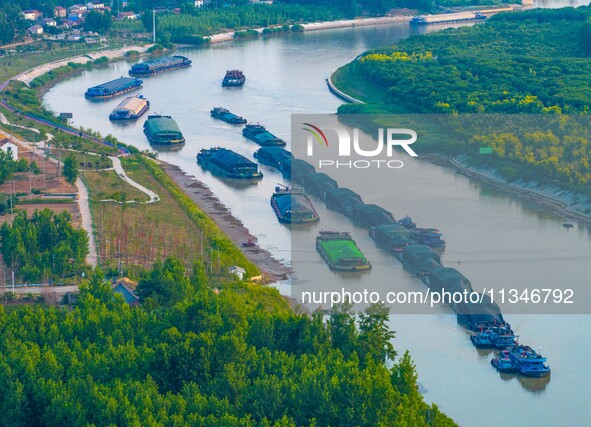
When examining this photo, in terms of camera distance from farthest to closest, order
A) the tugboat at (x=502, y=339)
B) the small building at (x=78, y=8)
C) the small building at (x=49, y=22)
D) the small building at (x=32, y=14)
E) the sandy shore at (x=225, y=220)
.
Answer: the small building at (x=78, y=8), the small building at (x=32, y=14), the small building at (x=49, y=22), the sandy shore at (x=225, y=220), the tugboat at (x=502, y=339)

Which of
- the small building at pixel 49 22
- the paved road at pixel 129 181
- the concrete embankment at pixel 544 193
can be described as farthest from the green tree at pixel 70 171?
the small building at pixel 49 22

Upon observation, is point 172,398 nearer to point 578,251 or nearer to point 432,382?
point 432,382

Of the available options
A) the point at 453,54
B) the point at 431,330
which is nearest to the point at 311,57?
the point at 453,54

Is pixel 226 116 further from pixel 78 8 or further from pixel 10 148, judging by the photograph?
pixel 78 8

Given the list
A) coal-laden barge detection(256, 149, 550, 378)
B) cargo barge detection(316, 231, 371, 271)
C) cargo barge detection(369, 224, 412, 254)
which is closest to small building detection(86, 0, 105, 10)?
coal-laden barge detection(256, 149, 550, 378)

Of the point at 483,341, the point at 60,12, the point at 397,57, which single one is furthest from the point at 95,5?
the point at 483,341

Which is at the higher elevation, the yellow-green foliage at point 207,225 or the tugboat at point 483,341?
the tugboat at point 483,341

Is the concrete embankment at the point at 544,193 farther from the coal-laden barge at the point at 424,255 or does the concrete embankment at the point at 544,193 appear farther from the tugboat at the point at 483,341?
the tugboat at the point at 483,341
